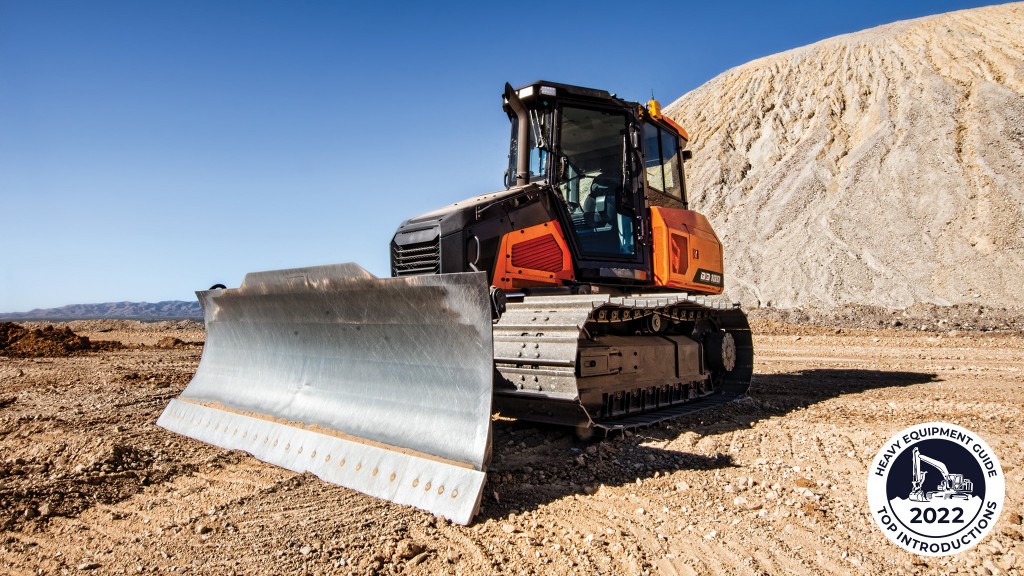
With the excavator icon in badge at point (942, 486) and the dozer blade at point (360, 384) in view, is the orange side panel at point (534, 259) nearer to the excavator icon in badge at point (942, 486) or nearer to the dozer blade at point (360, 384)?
the dozer blade at point (360, 384)

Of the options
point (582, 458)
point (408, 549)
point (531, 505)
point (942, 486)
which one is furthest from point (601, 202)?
point (408, 549)

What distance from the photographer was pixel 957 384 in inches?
297

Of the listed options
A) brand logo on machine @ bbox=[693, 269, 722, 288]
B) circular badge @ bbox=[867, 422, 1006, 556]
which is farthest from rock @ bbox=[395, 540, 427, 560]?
brand logo on machine @ bbox=[693, 269, 722, 288]

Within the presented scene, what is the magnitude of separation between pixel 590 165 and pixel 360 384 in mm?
3055

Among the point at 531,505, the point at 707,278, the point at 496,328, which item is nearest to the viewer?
the point at 531,505

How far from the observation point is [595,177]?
20.0 feet

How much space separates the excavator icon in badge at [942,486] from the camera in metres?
3.10

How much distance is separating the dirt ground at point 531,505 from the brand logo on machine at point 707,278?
4.78ft

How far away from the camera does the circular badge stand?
2.90 m

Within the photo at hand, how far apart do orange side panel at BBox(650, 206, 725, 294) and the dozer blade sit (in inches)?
127

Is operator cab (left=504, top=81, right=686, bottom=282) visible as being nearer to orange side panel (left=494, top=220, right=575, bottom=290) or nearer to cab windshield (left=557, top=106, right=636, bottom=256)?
cab windshield (left=557, top=106, right=636, bottom=256)

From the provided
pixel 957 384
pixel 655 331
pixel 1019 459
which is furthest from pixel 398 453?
pixel 957 384

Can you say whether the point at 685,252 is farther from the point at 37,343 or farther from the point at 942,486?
the point at 37,343

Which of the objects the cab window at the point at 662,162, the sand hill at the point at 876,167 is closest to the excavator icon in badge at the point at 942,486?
the cab window at the point at 662,162
